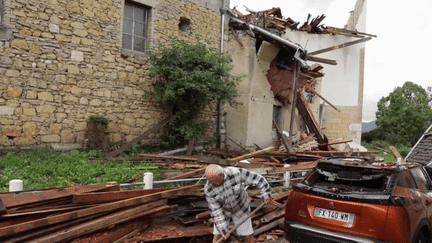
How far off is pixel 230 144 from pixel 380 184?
30.1 ft

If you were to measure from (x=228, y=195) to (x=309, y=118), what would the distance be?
40.1ft

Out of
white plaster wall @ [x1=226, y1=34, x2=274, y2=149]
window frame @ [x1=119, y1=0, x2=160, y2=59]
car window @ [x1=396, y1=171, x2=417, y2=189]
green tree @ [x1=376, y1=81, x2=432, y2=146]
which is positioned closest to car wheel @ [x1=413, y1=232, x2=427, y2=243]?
car window @ [x1=396, y1=171, x2=417, y2=189]

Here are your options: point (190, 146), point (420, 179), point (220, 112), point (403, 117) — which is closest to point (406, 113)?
point (403, 117)

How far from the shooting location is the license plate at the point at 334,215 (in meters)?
3.93

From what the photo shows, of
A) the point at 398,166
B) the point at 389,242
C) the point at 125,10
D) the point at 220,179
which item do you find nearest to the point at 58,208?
the point at 220,179

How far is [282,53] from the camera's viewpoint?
14.1 m

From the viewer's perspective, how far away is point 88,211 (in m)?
4.38

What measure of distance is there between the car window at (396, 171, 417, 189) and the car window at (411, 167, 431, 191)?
14 centimetres

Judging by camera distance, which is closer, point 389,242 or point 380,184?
point 389,242

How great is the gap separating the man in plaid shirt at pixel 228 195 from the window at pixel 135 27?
7988 millimetres

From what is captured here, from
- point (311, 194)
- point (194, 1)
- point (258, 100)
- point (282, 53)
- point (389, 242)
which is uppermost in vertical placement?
point (194, 1)

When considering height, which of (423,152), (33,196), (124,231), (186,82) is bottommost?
(124,231)

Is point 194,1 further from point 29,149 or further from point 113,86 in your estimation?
point 29,149

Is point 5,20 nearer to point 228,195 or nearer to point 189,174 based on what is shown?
point 189,174
